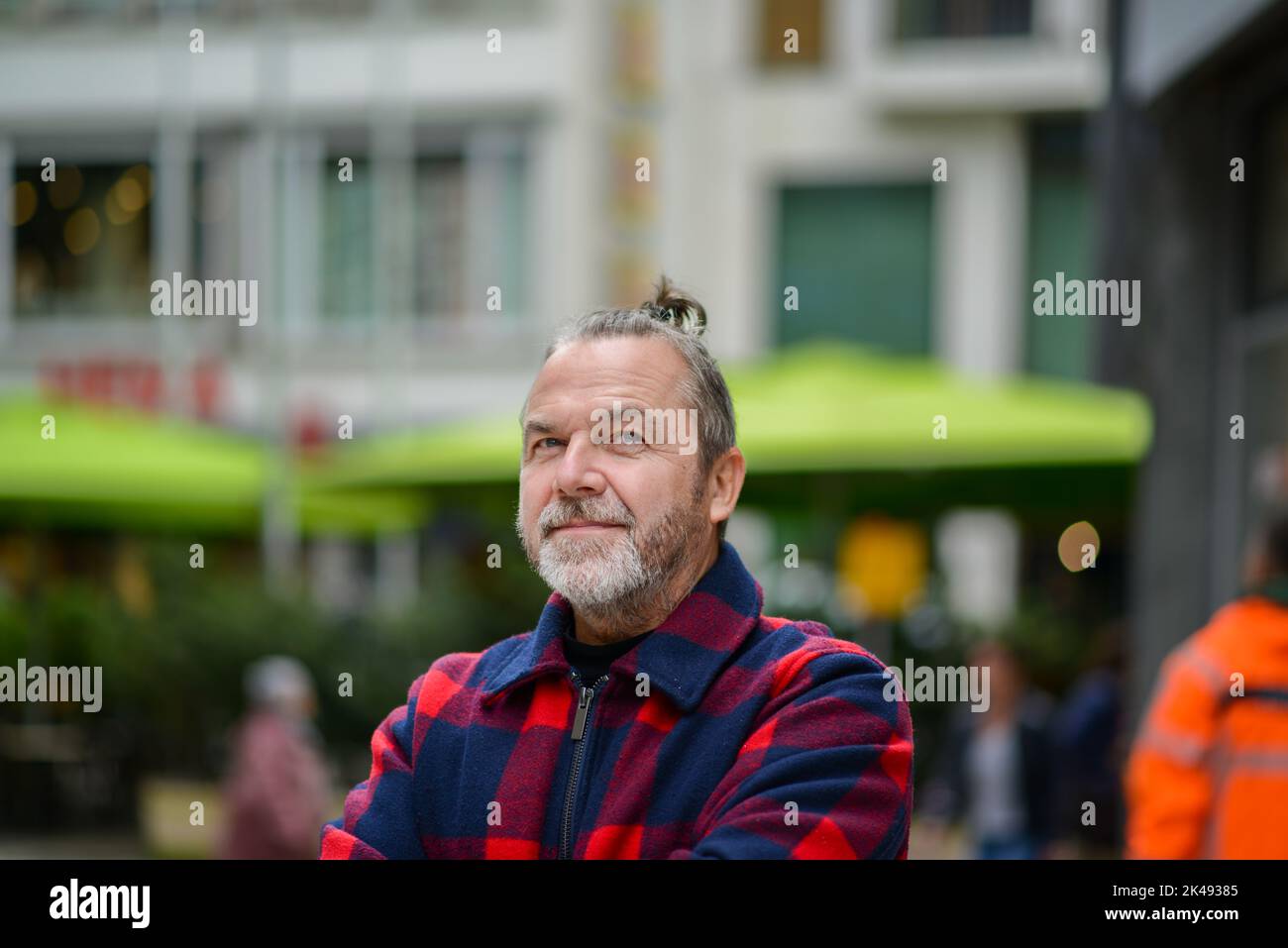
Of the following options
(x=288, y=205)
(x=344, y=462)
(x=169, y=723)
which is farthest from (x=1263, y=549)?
(x=288, y=205)

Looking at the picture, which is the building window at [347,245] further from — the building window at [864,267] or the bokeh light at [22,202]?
the building window at [864,267]

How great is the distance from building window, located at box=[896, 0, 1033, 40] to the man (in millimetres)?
17632

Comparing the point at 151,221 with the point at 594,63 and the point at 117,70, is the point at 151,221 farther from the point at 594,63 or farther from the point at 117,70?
the point at 594,63

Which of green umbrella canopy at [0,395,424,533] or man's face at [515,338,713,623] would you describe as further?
green umbrella canopy at [0,395,424,533]

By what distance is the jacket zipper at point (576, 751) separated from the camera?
Answer: 6.11ft

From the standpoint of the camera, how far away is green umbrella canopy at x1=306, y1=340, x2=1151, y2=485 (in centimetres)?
820

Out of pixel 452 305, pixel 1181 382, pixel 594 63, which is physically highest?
pixel 594 63

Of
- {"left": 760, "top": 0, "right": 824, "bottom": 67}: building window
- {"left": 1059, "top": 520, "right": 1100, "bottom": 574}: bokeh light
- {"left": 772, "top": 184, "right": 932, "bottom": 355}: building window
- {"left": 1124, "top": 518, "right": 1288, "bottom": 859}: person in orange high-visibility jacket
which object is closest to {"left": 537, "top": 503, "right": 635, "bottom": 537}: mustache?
{"left": 1124, "top": 518, "right": 1288, "bottom": 859}: person in orange high-visibility jacket

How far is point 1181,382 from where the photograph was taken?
8031mm

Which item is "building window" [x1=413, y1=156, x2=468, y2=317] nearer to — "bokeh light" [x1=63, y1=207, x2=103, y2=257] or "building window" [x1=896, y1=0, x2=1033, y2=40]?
"bokeh light" [x1=63, y1=207, x2=103, y2=257]

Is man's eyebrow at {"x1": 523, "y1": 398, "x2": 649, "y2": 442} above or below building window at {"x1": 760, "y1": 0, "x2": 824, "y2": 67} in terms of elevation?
below

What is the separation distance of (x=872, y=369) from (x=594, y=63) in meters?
10.6

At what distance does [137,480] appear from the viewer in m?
11.2
